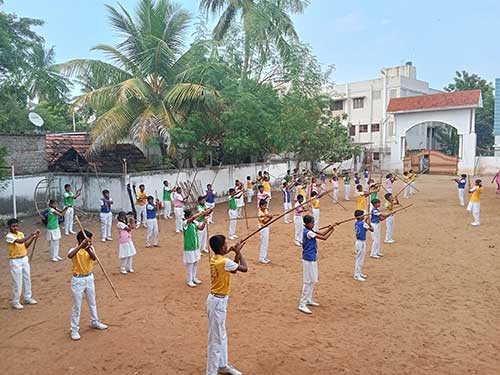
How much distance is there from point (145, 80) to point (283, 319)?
51.0 feet

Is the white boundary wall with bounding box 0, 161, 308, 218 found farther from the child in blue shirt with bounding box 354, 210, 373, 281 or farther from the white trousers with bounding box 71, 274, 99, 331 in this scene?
the white trousers with bounding box 71, 274, 99, 331

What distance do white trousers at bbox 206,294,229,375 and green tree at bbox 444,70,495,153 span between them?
4469cm

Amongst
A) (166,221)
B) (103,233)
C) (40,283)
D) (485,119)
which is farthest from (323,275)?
(485,119)

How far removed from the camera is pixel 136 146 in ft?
68.8

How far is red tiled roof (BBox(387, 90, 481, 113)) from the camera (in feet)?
109

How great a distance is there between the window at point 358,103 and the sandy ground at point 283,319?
31.6m

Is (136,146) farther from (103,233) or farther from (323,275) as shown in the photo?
(323,275)

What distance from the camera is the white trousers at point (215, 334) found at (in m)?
5.37

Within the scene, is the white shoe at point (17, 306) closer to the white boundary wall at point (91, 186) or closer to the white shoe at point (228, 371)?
the white shoe at point (228, 371)

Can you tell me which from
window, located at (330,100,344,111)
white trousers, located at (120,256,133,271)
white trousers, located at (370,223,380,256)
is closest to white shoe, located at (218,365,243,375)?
white trousers, located at (120,256,133,271)

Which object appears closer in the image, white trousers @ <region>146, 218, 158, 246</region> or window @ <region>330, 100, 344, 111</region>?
white trousers @ <region>146, 218, 158, 246</region>

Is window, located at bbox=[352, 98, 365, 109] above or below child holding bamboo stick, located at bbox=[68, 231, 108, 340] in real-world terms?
above

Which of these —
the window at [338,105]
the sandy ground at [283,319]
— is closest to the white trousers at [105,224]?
the sandy ground at [283,319]

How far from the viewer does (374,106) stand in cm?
4128
